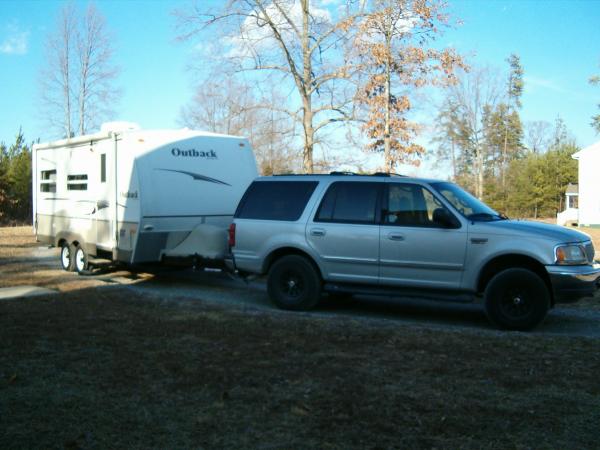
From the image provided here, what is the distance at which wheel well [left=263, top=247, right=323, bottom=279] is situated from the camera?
9.64m

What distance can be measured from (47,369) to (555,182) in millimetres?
53450

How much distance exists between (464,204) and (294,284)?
108 inches

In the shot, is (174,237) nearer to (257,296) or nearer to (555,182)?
(257,296)

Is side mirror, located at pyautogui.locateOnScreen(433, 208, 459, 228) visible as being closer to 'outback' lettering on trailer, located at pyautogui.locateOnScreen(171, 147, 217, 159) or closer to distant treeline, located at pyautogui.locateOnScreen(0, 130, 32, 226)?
Answer: 'outback' lettering on trailer, located at pyautogui.locateOnScreen(171, 147, 217, 159)

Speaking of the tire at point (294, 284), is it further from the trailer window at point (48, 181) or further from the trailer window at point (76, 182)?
the trailer window at point (48, 181)

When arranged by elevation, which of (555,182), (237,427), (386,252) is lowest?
(237,427)

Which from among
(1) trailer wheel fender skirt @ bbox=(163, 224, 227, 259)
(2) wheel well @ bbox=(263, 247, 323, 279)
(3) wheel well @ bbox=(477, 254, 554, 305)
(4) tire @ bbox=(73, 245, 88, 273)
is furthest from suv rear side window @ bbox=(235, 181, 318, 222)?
(4) tire @ bbox=(73, 245, 88, 273)

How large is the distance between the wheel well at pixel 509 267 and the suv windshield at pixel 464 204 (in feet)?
2.18

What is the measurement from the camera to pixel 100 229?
1251 cm

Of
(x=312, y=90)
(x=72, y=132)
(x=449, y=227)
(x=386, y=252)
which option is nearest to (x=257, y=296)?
(x=386, y=252)

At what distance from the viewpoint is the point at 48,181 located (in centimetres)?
1452

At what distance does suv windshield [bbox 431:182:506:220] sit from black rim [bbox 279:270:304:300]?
244cm

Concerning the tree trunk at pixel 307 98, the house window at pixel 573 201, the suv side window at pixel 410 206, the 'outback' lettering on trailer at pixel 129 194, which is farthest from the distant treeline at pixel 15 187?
the house window at pixel 573 201

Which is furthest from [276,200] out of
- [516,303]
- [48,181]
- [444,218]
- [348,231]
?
[48,181]
